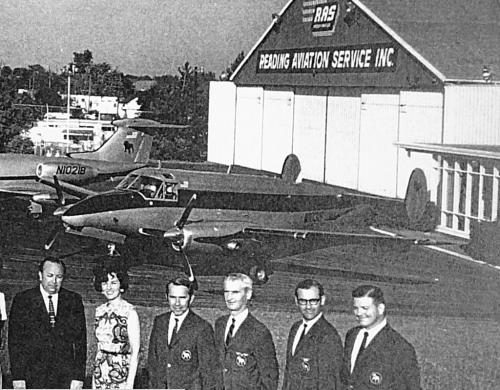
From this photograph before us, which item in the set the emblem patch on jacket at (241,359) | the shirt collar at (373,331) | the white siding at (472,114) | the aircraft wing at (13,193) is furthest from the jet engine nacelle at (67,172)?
the white siding at (472,114)

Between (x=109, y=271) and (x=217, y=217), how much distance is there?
2.90 feet

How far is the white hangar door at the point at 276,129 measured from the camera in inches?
194

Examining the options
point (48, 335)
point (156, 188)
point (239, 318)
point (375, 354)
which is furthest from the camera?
point (156, 188)

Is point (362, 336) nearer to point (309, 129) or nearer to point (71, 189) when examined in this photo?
point (309, 129)

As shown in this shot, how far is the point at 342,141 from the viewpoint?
4883 mm

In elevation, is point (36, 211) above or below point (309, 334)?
above

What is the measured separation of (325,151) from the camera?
4.85 metres

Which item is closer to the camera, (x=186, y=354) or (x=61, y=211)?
(x=186, y=354)

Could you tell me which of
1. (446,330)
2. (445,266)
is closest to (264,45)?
(445,266)

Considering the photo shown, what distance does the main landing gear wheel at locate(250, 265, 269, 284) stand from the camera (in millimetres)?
4805

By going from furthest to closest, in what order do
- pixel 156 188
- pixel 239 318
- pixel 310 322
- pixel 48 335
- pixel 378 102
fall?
pixel 156 188, pixel 378 102, pixel 48 335, pixel 239 318, pixel 310 322

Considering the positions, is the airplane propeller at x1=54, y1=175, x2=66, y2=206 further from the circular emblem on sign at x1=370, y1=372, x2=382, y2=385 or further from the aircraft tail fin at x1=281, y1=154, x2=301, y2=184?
the circular emblem on sign at x1=370, y1=372, x2=382, y2=385

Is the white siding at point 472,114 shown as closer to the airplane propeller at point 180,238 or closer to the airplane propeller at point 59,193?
the airplane propeller at point 180,238

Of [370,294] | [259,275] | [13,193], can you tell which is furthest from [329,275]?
[13,193]
